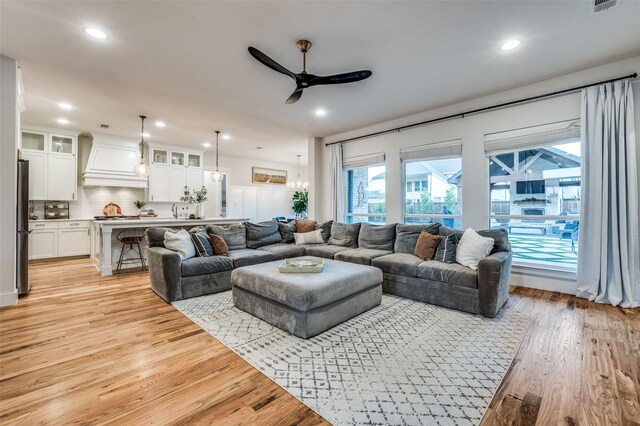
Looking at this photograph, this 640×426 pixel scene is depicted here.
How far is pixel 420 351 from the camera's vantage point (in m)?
2.29

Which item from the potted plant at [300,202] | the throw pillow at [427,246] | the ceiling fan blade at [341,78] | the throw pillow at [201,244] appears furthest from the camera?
the potted plant at [300,202]

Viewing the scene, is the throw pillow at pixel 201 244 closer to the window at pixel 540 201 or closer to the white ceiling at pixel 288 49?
the white ceiling at pixel 288 49

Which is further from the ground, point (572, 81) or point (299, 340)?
point (572, 81)

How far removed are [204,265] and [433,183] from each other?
4.05 m

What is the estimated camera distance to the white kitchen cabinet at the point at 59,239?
5.96 m

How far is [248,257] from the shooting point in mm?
4203

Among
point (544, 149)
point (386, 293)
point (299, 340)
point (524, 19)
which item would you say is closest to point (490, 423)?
point (299, 340)

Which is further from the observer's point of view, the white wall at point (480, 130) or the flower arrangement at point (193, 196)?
the flower arrangement at point (193, 196)

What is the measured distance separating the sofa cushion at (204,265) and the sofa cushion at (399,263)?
6.69ft

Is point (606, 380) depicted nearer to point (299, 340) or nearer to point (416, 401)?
point (416, 401)

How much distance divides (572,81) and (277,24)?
3787 millimetres

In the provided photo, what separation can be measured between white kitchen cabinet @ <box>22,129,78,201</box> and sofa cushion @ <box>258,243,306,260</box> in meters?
5.01

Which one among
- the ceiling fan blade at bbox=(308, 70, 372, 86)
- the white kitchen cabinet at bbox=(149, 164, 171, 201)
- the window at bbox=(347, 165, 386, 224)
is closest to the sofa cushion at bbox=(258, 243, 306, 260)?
the window at bbox=(347, 165, 386, 224)

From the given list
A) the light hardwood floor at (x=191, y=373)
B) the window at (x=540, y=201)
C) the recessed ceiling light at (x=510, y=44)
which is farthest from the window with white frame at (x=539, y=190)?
the recessed ceiling light at (x=510, y=44)
